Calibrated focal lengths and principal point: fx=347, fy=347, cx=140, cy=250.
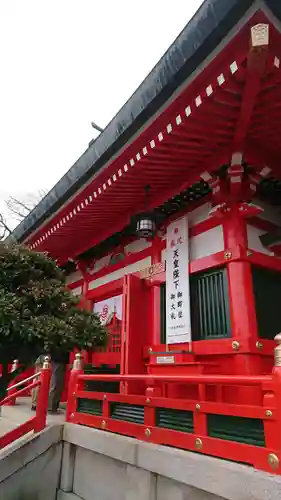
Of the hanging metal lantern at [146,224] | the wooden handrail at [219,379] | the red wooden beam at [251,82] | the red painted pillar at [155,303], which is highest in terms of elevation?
the red wooden beam at [251,82]

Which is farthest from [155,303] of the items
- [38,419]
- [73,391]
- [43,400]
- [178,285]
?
[38,419]

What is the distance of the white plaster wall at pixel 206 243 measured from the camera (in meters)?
5.04

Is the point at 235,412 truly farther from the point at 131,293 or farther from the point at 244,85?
the point at 131,293

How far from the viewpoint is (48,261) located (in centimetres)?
429

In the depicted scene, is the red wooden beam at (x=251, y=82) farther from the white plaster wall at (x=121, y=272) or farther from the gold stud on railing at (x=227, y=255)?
the white plaster wall at (x=121, y=272)

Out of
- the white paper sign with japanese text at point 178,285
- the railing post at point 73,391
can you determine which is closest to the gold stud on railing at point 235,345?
the white paper sign with japanese text at point 178,285

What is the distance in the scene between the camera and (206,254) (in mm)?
5172

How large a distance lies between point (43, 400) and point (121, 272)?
9.65 feet

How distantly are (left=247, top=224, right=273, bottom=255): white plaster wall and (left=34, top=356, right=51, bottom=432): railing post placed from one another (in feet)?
11.2

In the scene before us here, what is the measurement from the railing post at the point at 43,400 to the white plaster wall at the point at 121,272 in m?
2.33

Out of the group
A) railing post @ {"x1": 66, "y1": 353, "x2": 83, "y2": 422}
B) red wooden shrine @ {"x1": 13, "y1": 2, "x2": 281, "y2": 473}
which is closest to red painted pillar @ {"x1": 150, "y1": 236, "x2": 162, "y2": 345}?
red wooden shrine @ {"x1": 13, "y1": 2, "x2": 281, "y2": 473}

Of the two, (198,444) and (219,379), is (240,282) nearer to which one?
(219,379)

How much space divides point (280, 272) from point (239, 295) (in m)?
1.09

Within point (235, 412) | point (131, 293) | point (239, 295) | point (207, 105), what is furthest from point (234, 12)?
point (131, 293)
